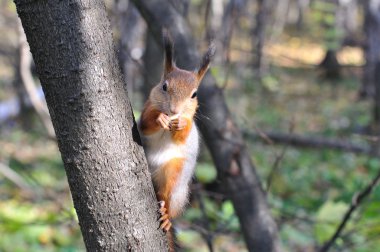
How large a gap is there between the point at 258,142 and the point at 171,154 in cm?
662

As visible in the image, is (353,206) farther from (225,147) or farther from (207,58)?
(207,58)

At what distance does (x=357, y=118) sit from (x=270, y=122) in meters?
1.81

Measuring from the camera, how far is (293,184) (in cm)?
635

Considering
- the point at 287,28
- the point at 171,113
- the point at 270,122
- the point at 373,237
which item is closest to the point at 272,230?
the point at 373,237

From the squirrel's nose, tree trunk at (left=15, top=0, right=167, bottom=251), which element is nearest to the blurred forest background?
the squirrel's nose

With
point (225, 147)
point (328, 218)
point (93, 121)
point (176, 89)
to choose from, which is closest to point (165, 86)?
point (176, 89)

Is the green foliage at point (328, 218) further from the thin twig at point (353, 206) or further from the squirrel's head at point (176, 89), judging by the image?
the squirrel's head at point (176, 89)

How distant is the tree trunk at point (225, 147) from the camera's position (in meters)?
2.07

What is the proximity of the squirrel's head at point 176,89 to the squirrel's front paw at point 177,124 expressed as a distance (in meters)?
0.07

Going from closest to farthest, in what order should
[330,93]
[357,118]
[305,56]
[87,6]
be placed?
[87,6], [357,118], [330,93], [305,56]

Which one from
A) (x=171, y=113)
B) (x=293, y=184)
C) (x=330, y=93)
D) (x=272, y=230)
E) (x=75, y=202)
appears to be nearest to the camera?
(x=75, y=202)

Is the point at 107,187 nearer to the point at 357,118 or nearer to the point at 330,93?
the point at 357,118

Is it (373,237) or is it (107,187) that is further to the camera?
(373,237)

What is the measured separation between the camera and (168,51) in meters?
1.61
